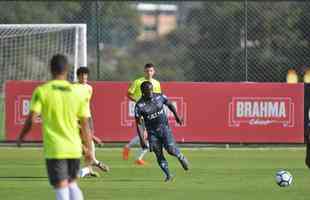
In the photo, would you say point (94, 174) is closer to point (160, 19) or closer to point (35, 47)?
point (35, 47)

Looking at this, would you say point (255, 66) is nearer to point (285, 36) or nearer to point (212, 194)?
point (285, 36)

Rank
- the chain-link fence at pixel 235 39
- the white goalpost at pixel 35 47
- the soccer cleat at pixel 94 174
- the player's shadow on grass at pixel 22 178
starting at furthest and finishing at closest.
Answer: the chain-link fence at pixel 235 39, the white goalpost at pixel 35 47, the soccer cleat at pixel 94 174, the player's shadow on grass at pixel 22 178

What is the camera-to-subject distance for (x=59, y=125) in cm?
1185

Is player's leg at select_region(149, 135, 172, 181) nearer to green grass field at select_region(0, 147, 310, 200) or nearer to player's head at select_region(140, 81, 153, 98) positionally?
green grass field at select_region(0, 147, 310, 200)

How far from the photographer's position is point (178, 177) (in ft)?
63.0

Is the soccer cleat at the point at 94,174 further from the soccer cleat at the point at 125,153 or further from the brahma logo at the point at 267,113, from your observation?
the brahma logo at the point at 267,113

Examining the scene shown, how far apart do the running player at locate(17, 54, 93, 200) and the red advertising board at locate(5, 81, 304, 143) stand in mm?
15607

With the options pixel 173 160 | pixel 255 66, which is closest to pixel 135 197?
pixel 173 160

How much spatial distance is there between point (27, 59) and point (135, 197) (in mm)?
21015

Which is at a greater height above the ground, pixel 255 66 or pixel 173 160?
pixel 255 66

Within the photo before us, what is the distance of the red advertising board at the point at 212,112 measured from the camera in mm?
27578

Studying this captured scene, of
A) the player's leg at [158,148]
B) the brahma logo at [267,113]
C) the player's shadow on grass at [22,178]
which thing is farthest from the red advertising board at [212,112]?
the player's leg at [158,148]

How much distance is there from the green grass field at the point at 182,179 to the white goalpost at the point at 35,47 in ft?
12.9

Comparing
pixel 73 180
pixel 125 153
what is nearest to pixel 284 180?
pixel 73 180
